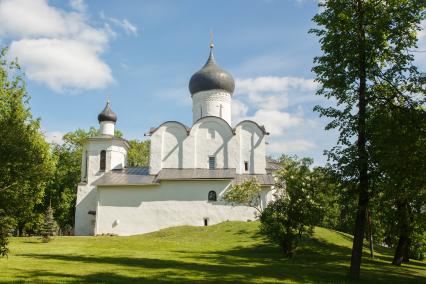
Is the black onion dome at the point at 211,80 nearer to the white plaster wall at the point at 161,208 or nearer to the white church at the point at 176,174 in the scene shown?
the white church at the point at 176,174

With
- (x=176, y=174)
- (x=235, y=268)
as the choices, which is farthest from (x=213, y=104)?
(x=235, y=268)

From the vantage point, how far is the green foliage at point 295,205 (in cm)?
1892

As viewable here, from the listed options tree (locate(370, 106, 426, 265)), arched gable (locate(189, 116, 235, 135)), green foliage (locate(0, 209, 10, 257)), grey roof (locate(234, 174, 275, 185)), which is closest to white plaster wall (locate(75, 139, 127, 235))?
arched gable (locate(189, 116, 235, 135))

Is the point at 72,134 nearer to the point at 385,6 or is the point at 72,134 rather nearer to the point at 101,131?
the point at 101,131

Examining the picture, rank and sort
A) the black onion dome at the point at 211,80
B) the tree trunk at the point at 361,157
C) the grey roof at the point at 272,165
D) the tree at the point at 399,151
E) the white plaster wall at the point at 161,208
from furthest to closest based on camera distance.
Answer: the black onion dome at the point at 211,80
the grey roof at the point at 272,165
the white plaster wall at the point at 161,208
the tree trunk at the point at 361,157
the tree at the point at 399,151

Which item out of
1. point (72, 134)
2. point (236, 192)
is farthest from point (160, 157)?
point (72, 134)

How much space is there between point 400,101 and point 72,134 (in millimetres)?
42466

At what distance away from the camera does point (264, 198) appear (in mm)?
34500

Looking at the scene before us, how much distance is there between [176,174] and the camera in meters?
35.9

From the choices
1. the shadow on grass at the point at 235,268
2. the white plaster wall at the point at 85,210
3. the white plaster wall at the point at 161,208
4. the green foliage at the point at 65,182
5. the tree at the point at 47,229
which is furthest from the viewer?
the green foliage at the point at 65,182

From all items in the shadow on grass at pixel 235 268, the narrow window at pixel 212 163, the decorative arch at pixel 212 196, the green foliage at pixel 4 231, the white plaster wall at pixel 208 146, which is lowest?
the shadow on grass at pixel 235 268

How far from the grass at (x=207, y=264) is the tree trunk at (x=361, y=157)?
920mm

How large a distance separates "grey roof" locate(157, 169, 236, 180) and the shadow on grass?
40.4 feet

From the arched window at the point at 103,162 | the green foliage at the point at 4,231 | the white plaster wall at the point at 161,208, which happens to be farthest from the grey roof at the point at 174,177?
the green foliage at the point at 4,231
